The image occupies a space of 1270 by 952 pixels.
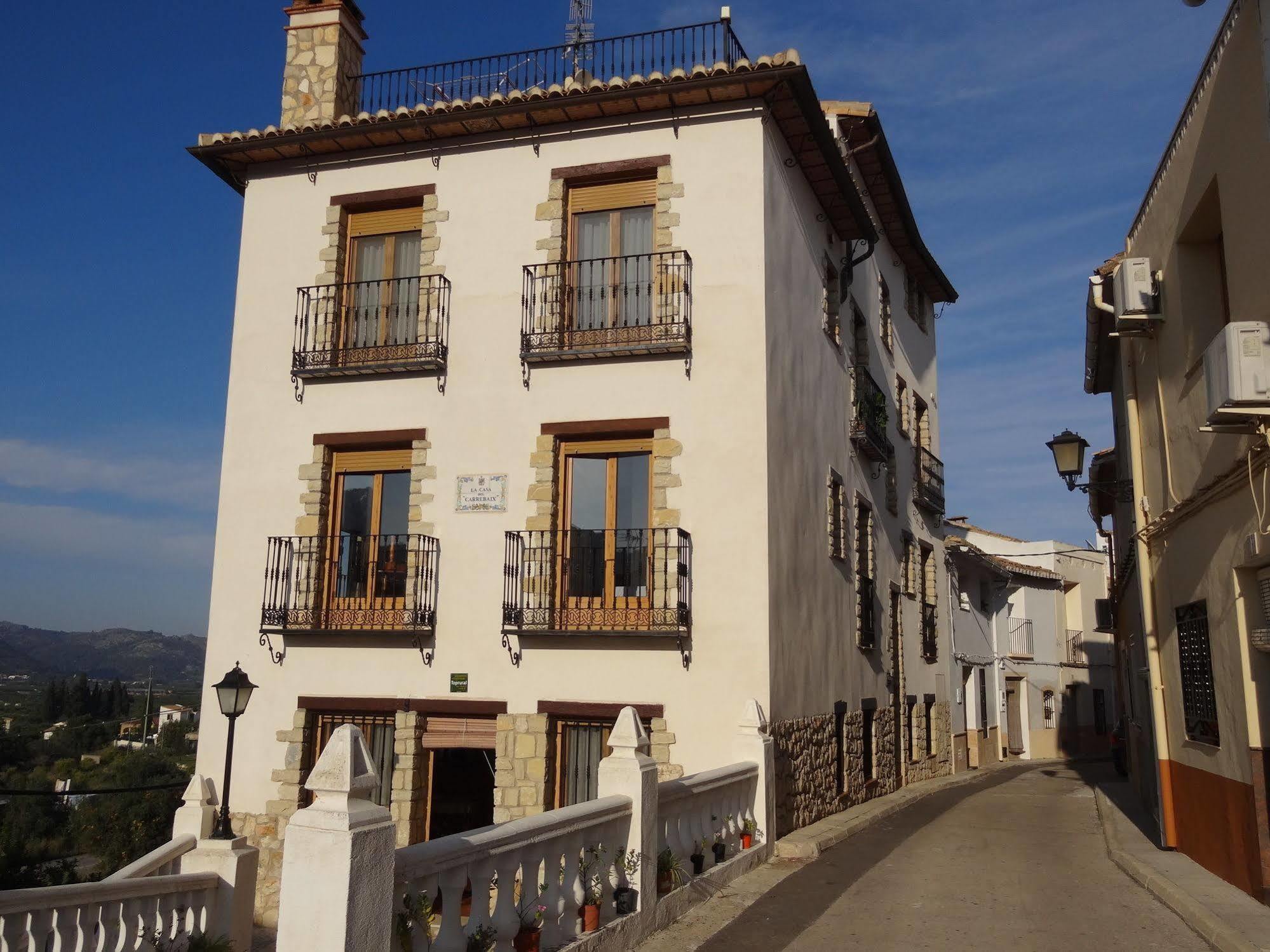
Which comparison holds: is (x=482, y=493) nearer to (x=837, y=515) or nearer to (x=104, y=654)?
(x=837, y=515)

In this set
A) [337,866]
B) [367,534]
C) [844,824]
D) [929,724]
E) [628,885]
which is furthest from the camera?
[929,724]

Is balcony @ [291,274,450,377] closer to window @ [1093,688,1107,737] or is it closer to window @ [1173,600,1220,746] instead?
window @ [1173,600,1220,746]

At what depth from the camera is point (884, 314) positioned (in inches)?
811

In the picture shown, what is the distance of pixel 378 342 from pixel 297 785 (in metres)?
5.65

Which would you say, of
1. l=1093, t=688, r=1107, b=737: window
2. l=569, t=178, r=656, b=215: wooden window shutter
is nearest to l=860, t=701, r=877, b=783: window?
l=569, t=178, r=656, b=215: wooden window shutter

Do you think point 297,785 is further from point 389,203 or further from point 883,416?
point 883,416

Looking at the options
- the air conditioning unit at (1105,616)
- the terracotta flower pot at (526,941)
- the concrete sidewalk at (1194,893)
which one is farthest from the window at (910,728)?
the terracotta flower pot at (526,941)

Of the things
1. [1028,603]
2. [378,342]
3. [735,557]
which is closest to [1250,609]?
[735,557]

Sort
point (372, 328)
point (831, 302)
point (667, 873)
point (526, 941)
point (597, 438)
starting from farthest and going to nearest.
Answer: point (831, 302) < point (372, 328) < point (597, 438) < point (667, 873) < point (526, 941)

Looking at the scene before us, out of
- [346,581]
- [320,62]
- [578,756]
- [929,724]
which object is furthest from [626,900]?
[929,724]

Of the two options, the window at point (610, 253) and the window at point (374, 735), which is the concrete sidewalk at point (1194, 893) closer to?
the window at point (610, 253)

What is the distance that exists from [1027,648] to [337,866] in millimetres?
32991

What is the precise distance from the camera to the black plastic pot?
293 inches

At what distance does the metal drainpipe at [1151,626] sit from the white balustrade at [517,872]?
20.8 ft
